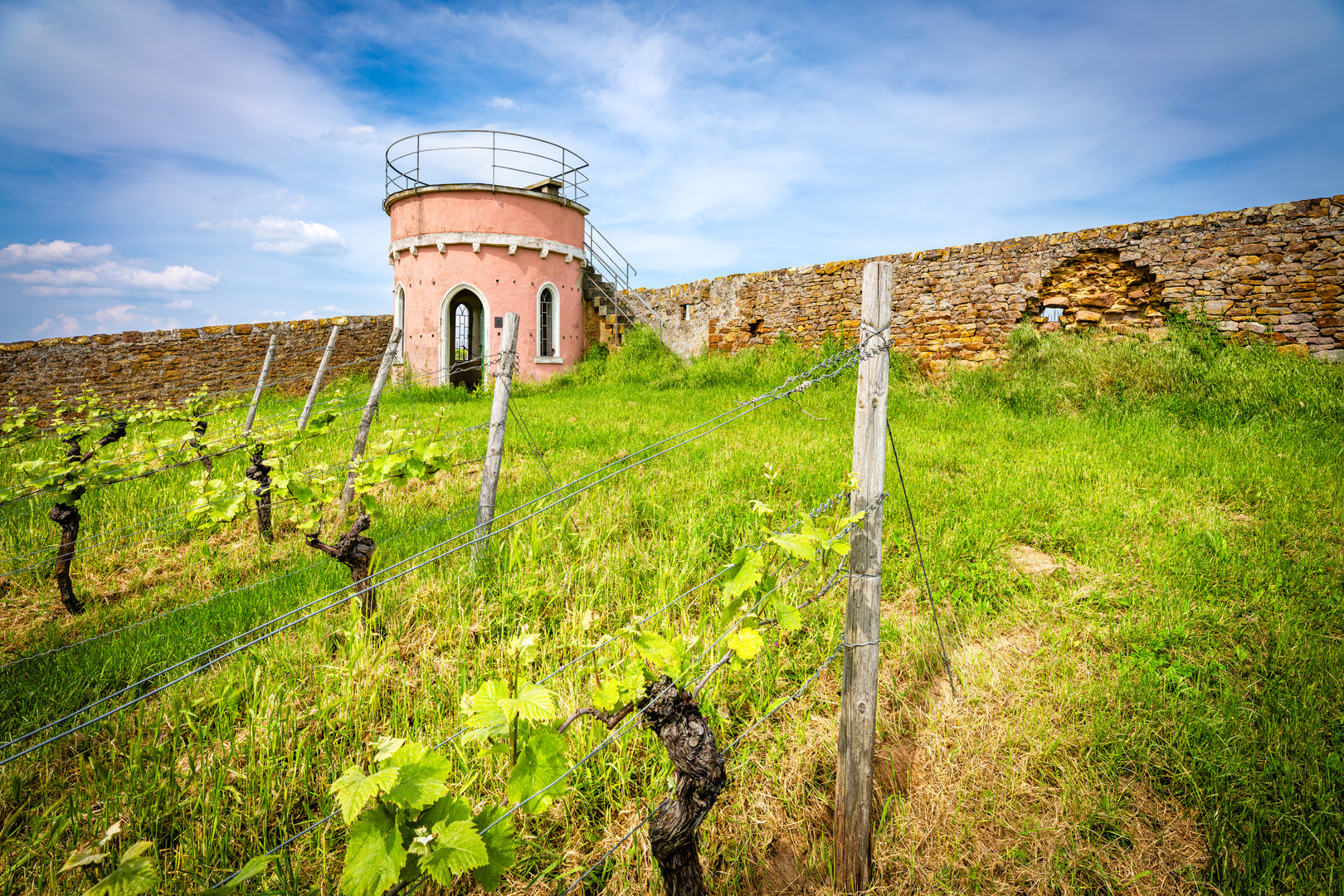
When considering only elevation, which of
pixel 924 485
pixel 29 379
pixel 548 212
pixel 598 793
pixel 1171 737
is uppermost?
pixel 548 212

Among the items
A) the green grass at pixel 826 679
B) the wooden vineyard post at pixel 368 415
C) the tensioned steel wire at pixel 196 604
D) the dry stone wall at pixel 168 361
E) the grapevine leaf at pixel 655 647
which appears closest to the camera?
the grapevine leaf at pixel 655 647

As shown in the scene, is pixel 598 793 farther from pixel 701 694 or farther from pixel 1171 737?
pixel 1171 737

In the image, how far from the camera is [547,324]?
14.4 m

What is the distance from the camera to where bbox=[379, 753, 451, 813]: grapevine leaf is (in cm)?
134

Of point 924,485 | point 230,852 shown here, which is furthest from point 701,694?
point 924,485

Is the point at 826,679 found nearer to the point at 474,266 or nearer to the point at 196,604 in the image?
the point at 196,604

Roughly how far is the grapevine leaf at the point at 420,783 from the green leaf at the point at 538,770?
21 centimetres

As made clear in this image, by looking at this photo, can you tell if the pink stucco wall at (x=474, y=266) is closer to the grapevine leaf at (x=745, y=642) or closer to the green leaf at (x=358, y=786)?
the grapevine leaf at (x=745, y=642)

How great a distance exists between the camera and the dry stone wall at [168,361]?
1064cm

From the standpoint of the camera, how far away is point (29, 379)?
10.6m

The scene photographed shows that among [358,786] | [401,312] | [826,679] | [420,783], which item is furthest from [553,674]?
[401,312]

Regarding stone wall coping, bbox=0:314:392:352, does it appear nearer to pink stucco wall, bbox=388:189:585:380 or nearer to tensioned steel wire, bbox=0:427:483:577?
pink stucco wall, bbox=388:189:585:380

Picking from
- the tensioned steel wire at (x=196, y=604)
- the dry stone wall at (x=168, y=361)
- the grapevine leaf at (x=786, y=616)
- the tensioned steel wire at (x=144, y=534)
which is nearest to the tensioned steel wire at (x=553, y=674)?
the grapevine leaf at (x=786, y=616)

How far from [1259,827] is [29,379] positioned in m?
16.6
